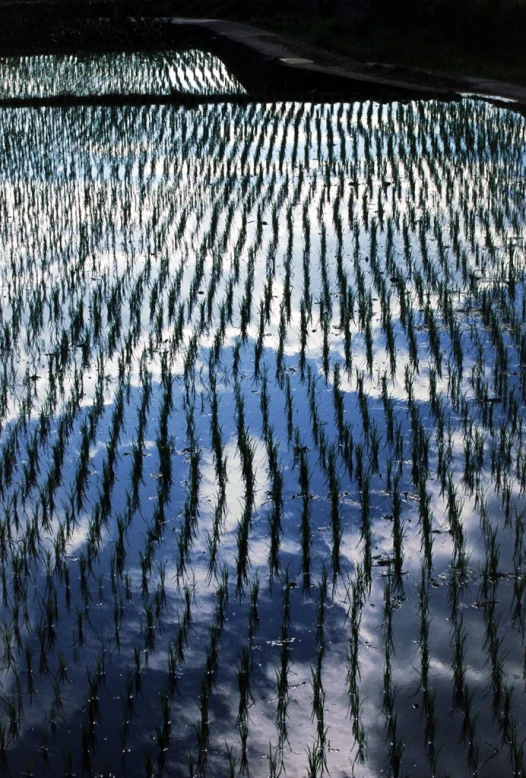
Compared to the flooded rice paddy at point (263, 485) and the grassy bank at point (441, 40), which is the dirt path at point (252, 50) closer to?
the grassy bank at point (441, 40)

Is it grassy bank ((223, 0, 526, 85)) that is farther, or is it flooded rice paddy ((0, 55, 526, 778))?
grassy bank ((223, 0, 526, 85))

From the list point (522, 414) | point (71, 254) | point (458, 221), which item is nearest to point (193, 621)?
point (522, 414)

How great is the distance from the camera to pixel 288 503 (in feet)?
11.8

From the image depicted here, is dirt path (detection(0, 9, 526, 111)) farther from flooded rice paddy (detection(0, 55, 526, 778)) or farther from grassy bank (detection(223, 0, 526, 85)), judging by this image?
flooded rice paddy (detection(0, 55, 526, 778))

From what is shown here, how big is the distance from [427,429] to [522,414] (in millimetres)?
378

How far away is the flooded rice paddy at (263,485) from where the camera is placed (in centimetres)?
256

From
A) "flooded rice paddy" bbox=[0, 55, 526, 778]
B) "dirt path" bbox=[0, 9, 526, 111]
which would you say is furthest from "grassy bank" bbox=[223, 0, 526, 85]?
"flooded rice paddy" bbox=[0, 55, 526, 778]

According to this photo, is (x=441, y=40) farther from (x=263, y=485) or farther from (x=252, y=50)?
(x=263, y=485)

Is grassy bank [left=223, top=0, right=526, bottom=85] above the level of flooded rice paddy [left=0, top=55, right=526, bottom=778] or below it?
above

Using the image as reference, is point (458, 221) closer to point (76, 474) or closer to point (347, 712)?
point (76, 474)

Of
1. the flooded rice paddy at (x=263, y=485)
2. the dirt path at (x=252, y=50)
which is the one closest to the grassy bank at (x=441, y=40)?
the dirt path at (x=252, y=50)

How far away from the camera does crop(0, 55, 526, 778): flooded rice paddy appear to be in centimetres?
256

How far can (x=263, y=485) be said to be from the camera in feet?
12.2

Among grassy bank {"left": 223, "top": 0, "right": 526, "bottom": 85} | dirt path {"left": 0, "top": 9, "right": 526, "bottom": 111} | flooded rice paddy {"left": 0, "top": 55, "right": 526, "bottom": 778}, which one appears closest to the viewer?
flooded rice paddy {"left": 0, "top": 55, "right": 526, "bottom": 778}
